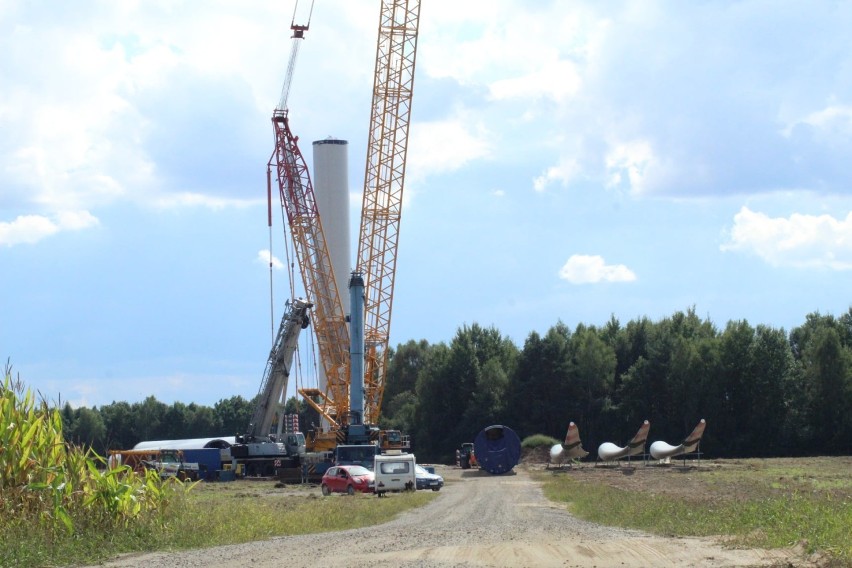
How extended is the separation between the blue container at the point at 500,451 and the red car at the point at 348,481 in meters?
20.4

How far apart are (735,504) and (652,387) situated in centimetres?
6702

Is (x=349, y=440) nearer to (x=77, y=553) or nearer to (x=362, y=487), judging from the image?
(x=362, y=487)

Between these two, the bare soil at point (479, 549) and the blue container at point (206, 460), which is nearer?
the bare soil at point (479, 549)

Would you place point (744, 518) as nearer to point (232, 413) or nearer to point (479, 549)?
point (479, 549)

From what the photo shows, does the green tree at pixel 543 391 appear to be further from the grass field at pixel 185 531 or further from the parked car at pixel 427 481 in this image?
the grass field at pixel 185 531

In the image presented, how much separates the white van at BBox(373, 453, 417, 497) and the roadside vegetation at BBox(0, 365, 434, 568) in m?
16.9

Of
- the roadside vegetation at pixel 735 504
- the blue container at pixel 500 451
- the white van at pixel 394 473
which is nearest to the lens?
the roadside vegetation at pixel 735 504

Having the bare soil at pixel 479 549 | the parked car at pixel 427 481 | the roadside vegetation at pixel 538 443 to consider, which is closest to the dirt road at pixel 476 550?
the bare soil at pixel 479 549

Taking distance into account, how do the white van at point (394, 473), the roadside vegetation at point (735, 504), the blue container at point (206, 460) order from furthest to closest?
the blue container at point (206, 460) → the white van at point (394, 473) → the roadside vegetation at point (735, 504)

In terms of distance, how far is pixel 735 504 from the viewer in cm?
2912

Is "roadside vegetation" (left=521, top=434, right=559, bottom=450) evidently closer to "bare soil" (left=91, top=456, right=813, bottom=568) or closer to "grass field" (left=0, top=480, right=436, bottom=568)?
"grass field" (left=0, top=480, right=436, bottom=568)

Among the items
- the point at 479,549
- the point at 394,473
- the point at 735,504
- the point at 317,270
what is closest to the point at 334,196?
the point at 317,270

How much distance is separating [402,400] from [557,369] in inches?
1336

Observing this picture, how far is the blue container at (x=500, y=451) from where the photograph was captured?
66.2 meters
